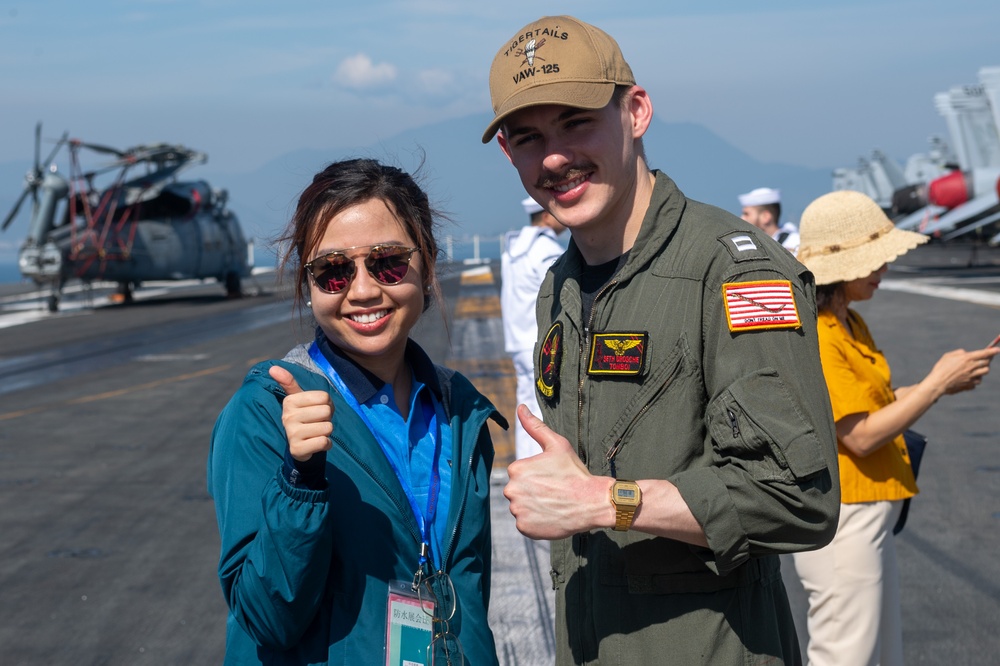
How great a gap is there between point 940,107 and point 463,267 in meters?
23.2

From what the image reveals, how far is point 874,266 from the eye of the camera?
353cm

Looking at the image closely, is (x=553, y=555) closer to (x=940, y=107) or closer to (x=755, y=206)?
(x=755, y=206)

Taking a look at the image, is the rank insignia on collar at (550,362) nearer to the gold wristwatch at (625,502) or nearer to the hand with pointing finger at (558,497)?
the hand with pointing finger at (558,497)

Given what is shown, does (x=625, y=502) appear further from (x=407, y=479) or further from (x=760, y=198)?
(x=760, y=198)

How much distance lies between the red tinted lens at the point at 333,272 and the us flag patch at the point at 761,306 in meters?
0.92

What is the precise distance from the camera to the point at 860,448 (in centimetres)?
344

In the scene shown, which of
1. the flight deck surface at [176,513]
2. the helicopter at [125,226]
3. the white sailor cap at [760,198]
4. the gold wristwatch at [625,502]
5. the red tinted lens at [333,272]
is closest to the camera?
the gold wristwatch at [625,502]

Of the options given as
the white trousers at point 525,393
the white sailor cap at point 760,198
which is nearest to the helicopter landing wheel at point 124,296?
the white sailor cap at point 760,198

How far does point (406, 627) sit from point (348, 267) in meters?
0.86

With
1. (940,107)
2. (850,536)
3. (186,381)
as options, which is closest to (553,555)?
(850,536)

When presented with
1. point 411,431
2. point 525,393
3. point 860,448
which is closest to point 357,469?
point 411,431

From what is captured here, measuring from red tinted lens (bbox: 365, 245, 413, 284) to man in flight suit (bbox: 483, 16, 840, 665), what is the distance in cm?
36

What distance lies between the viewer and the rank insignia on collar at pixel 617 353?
2229 mm

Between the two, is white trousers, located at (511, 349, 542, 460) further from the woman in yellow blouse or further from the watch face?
the watch face
